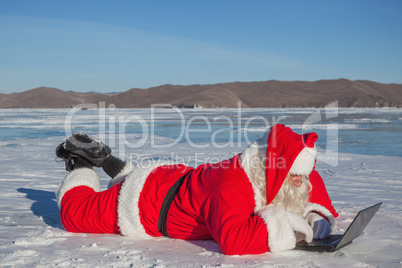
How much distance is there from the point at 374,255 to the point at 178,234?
107 cm

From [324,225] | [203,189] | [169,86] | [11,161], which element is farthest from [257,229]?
[169,86]

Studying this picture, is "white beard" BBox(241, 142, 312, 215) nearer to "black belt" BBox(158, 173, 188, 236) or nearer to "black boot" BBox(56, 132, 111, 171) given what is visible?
"black belt" BBox(158, 173, 188, 236)

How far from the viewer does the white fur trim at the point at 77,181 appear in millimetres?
2436

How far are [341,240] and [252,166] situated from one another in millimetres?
601

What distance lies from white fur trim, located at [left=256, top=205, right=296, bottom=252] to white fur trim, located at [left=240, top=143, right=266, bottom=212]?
0.08m

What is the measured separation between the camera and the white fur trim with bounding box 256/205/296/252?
1893 millimetres

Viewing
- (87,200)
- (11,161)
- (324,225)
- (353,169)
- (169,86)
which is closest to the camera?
(324,225)

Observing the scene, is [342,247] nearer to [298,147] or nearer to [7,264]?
[298,147]

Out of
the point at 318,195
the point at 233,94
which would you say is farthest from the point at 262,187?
the point at 233,94

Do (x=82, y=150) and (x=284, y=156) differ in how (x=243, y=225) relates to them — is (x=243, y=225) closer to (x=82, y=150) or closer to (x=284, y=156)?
(x=284, y=156)

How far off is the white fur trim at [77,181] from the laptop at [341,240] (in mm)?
1347

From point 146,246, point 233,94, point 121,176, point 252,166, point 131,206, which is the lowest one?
point 146,246

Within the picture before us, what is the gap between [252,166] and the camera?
6.47 feet

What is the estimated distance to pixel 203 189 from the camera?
6.57ft
